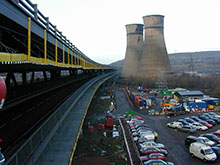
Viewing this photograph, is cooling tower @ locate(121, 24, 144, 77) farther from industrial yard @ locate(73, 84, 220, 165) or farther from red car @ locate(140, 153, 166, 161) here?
red car @ locate(140, 153, 166, 161)

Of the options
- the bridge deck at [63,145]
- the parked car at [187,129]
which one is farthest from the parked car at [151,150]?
the parked car at [187,129]

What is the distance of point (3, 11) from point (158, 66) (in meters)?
22.5

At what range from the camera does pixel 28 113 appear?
14.7ft

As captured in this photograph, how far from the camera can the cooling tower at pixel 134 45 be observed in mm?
28027

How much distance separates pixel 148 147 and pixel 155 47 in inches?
694

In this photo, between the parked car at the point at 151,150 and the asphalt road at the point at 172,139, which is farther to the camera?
the parked car at the point at 151,150

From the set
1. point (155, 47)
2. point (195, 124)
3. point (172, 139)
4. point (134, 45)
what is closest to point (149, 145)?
point (172, 139)

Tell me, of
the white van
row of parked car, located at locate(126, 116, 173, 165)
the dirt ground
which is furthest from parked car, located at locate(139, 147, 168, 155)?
the white van

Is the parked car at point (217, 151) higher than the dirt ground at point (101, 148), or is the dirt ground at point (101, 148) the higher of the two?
the parked car at point (217, 151)

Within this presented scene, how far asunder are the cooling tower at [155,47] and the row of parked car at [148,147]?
14890mm

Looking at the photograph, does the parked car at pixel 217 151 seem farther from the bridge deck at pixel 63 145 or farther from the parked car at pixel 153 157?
the bridge deck at pixel 63 145

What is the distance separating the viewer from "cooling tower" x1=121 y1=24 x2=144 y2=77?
28027 mm

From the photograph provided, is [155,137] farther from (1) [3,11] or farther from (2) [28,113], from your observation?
(1) [3,11]

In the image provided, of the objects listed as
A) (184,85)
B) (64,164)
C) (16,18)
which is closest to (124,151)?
(64,164)
